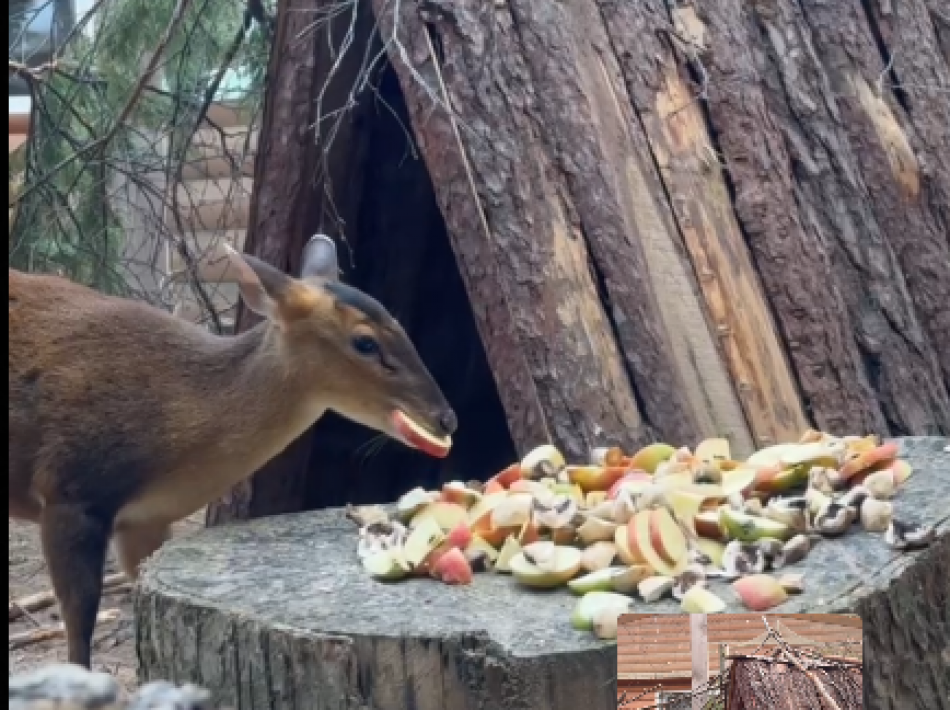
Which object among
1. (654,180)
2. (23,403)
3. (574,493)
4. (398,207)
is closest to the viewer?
(574,493)

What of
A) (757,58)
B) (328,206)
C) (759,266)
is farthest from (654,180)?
(328,206)

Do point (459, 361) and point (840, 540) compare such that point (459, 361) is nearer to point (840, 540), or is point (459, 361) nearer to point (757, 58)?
point (757, 58)

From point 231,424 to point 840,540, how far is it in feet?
4.35

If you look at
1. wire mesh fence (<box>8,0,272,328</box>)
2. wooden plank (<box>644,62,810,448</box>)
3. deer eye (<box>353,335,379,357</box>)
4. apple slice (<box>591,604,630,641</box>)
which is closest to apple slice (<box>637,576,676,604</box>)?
apple slice (<box>591,604,630,641</box>)

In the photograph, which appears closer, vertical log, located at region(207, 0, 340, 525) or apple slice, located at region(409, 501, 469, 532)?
apple slice, located at region(409, 501, 469, 532)

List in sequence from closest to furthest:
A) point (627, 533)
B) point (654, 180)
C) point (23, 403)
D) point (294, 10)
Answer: point (627, 533)
point (23, 403)
point (654, 180)
point (294, 10)

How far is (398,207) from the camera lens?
162 inches

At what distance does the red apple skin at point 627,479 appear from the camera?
2.45 m

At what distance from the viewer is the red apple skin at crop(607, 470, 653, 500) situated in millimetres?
2449

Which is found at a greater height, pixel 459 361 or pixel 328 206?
pixel 328 206

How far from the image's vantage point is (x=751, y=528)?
7.36 feet

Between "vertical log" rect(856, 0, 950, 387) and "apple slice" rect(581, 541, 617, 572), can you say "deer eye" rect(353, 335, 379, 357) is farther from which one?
"vertical log" rect(856, 0, 950, 387)

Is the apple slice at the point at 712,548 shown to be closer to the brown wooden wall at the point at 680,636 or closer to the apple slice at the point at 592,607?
the apple slice at the point at 592,607

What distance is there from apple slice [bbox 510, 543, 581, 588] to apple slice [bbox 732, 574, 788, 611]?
0.86 ft
